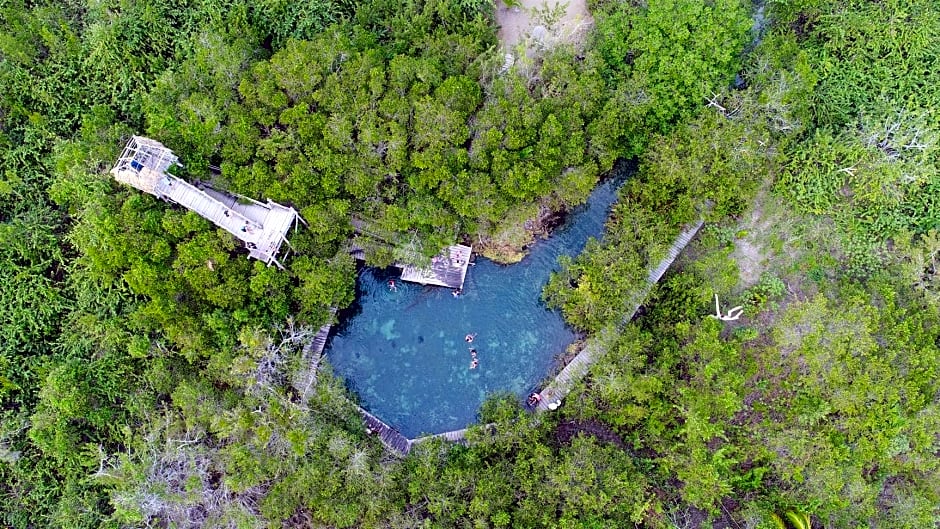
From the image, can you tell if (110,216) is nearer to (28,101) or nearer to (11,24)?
(28,101)

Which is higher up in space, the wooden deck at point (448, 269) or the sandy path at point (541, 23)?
the sandy path at point (541, 23)

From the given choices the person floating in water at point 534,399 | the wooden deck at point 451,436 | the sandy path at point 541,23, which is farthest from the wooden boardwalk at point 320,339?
the sandy path at point 541,23

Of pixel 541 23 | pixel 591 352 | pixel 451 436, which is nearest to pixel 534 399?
pixel 591 352

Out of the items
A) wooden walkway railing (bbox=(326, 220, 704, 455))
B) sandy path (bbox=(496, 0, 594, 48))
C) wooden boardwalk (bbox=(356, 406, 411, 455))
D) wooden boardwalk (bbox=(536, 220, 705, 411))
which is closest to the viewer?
wooden boardwalk (bbox=(536, 220, 705, 411))

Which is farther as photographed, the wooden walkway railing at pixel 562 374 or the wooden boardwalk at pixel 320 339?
the wooden boardwalk at pixel 320 339

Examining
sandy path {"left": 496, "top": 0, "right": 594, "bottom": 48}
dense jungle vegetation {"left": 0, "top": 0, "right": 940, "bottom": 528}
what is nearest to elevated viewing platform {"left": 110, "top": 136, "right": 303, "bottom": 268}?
dense jungle vegetation {"left": 0, "top": 0, "right": 940, "bottom": 528}

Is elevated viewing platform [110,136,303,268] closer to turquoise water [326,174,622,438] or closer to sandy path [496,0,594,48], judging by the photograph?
turquoise water [326,174,622,438]

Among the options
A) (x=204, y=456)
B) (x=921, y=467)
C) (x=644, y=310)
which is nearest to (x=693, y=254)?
(x=644, y=310)

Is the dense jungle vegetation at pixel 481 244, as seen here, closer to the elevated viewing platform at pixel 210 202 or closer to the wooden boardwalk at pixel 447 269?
the elevated viewing platform at pixel 210 202
